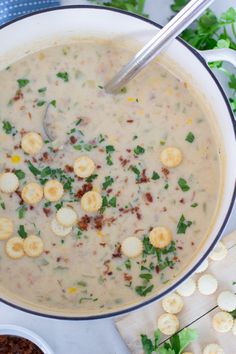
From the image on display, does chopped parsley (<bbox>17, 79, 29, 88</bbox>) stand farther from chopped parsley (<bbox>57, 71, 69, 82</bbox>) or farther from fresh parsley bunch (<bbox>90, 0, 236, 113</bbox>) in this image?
fresh parsley bunch (<bbox>90, 0, 236, 113</bbox>)

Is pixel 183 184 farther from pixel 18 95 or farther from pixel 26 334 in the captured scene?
pixel 26 334

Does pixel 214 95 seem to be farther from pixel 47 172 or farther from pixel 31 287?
pixel 31 287

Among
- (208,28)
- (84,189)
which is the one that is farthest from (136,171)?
(208,28)

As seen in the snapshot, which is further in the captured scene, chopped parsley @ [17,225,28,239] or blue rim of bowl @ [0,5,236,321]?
chopped parsley @ [17,225,28,239]

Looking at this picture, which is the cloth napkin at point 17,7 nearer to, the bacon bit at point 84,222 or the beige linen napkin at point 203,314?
the bacon bit at point 84,222

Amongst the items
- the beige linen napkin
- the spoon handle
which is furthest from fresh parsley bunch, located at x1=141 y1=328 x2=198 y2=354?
the spoon handle

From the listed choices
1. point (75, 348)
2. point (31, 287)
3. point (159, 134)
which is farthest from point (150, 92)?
point (75, 348)
